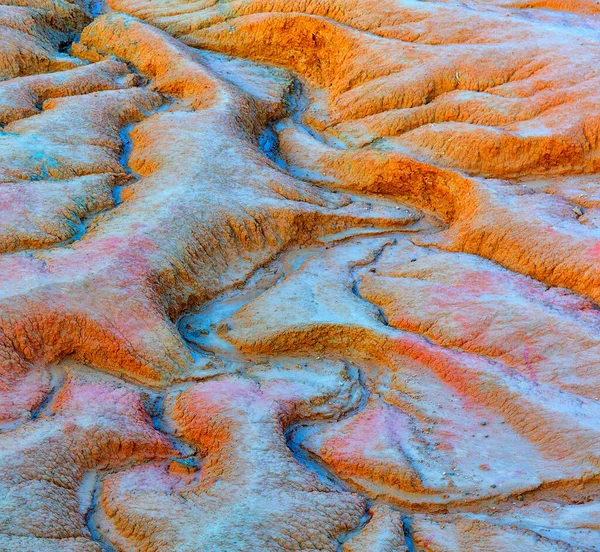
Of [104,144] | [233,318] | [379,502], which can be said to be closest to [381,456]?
[379,502]

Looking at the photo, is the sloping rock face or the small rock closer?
the sloping rock face

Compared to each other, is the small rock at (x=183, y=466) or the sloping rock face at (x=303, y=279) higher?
the sloping rock face at (x=303, y=279)

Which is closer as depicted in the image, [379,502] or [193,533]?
[193,533]

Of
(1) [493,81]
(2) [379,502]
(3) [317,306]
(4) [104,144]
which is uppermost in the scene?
(1) [493,81]

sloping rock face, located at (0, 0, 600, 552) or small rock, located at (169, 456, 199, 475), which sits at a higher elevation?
sloping rock face, located at (0, 0, 600, 552)

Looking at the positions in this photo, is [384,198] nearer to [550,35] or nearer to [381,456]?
[550,35]

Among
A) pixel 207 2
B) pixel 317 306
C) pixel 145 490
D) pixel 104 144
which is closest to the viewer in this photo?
pixel 145 490

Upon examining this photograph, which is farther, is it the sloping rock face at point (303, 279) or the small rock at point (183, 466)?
the small rock at point (183, 466)

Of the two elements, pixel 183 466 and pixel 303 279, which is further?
pixel 303 279
